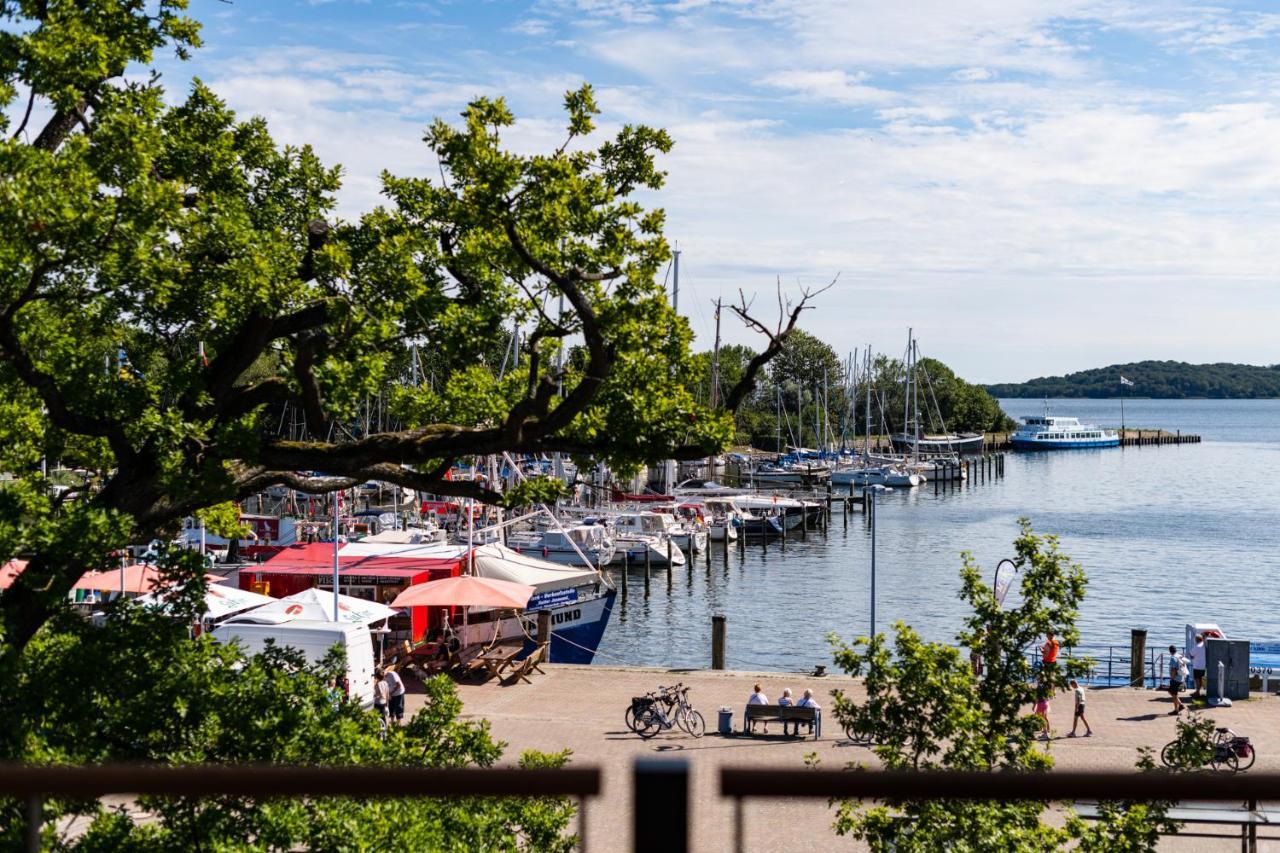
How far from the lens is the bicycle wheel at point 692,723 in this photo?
88.1 ft

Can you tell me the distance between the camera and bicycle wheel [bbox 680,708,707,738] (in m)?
26.9

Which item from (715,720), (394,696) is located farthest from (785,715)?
(394,696)

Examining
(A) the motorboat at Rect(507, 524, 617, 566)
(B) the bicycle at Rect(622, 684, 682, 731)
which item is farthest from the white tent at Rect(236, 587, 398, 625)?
(A) the motorboat at Rect(507, 524, 617, 566)

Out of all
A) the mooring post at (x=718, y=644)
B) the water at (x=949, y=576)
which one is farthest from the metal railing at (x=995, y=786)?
the water at (x=949, y=576)

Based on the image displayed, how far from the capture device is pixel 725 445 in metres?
11.5

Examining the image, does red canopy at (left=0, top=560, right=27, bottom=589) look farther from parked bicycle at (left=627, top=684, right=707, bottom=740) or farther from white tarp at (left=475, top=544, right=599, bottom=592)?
Result: white tarp at (left=475, top=544, right=599, bottom=592)

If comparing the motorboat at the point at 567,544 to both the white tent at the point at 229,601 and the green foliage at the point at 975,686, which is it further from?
the green foliage at the point at 975,686

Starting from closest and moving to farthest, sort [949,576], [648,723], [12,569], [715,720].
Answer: [12,569], [648,723], [715,720], [949,576]

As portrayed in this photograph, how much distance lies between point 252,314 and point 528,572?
87.5 ft

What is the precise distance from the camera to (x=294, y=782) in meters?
3.33

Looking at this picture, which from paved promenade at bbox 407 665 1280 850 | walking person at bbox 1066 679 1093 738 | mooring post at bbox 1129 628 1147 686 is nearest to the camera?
paved promenade at bbox 407 665 1280 850

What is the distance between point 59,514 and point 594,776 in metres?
9.26

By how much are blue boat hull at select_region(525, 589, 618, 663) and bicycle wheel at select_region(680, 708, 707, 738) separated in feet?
32.2

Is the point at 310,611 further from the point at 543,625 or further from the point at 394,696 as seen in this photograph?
the point at 543,625
